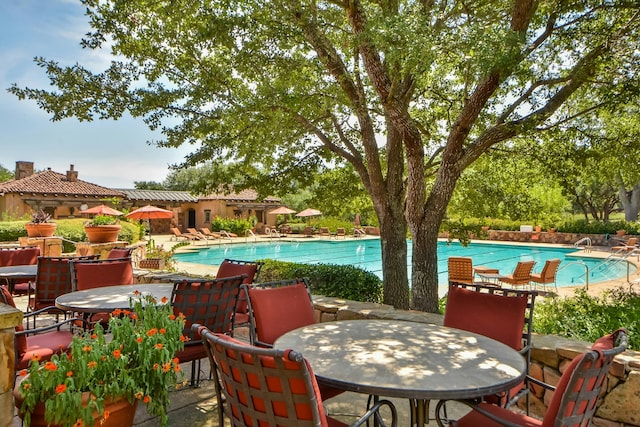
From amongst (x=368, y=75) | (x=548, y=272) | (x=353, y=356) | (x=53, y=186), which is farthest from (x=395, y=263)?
(x=53, y=186)

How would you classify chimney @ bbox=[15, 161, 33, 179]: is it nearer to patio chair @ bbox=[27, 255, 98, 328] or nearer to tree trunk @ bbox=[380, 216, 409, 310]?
patio chair @ bbox=[27, 255, 98, 328]

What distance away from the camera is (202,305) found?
3.18 meters

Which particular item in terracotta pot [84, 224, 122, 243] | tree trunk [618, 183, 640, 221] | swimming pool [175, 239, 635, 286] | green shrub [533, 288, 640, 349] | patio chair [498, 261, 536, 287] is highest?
tree trunk [618, 183, 640, 221]

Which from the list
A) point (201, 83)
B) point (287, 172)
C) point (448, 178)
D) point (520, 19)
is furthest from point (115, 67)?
point (520, 19)

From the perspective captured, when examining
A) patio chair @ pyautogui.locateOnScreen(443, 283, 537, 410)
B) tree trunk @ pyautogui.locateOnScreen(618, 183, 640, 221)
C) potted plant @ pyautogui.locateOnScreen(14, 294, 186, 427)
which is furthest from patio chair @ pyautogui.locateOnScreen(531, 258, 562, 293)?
tree trunk @ pyautogui.locateOnScreen(618, 183, 640, 221)

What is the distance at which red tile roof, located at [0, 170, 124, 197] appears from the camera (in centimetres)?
2248

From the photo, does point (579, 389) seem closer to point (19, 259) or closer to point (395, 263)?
point (395, 263)

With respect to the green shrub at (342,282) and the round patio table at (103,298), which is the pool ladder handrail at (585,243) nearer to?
the green shrub at (342,282)

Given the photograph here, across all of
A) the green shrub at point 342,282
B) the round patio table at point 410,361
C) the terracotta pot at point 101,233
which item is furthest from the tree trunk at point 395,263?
the terracotta pot at point 101,233

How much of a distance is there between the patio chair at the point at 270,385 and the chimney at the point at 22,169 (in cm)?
3190

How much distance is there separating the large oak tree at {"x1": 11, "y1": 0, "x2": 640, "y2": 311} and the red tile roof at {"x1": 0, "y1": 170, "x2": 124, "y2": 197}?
2029 centimetres

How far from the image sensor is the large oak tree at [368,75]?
15.9 ft

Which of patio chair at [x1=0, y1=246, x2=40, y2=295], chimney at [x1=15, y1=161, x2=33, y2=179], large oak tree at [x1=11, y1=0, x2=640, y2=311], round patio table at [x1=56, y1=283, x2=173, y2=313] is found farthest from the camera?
chimney at [x1=15, y1=161, x2=33, y2=179]

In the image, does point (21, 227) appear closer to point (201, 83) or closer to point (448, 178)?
point (201, 83)
